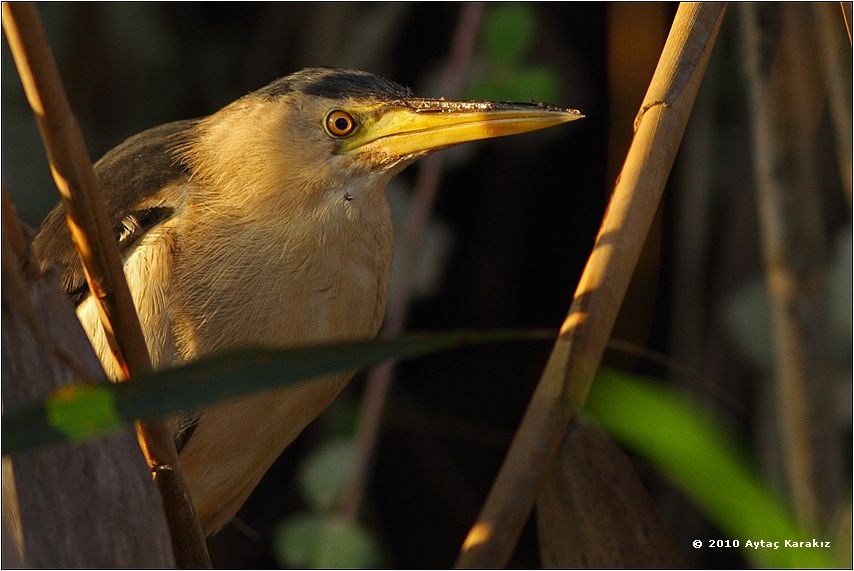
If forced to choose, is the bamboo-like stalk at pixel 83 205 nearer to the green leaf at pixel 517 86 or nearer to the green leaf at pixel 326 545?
the green leaf at pixel 326 545

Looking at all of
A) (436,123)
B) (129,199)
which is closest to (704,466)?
(436,123)

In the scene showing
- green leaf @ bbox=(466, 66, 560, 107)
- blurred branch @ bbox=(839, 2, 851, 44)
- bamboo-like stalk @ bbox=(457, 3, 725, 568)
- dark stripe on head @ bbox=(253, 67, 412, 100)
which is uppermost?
dark stripe on head @ bbox=(253, 67, 412, 100)

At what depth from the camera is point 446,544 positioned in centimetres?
289

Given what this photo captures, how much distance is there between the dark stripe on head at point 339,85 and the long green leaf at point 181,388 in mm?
869

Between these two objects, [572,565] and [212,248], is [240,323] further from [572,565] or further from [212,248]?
[572,565]

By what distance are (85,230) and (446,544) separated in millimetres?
2168

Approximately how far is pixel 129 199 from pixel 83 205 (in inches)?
28.2

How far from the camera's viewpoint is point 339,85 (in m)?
1.57

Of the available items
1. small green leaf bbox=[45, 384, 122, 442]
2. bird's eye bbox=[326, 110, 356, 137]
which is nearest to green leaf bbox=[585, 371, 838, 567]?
small green leaf bbox=[45, 384, 122, 442]

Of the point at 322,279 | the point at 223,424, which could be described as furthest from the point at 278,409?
the point at 322,279

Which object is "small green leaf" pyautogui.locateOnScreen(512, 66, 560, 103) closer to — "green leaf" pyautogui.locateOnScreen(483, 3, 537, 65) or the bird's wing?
"green leaf" pyautogui.locateOnScreen(483, 3, 537, 65)

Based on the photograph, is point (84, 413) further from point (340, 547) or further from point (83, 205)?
point (340, 547)

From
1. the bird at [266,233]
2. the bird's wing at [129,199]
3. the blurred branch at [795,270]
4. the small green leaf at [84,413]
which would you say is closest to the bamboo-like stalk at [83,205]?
the small green leaf at [84,413]

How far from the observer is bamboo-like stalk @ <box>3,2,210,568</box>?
0.80 metres
